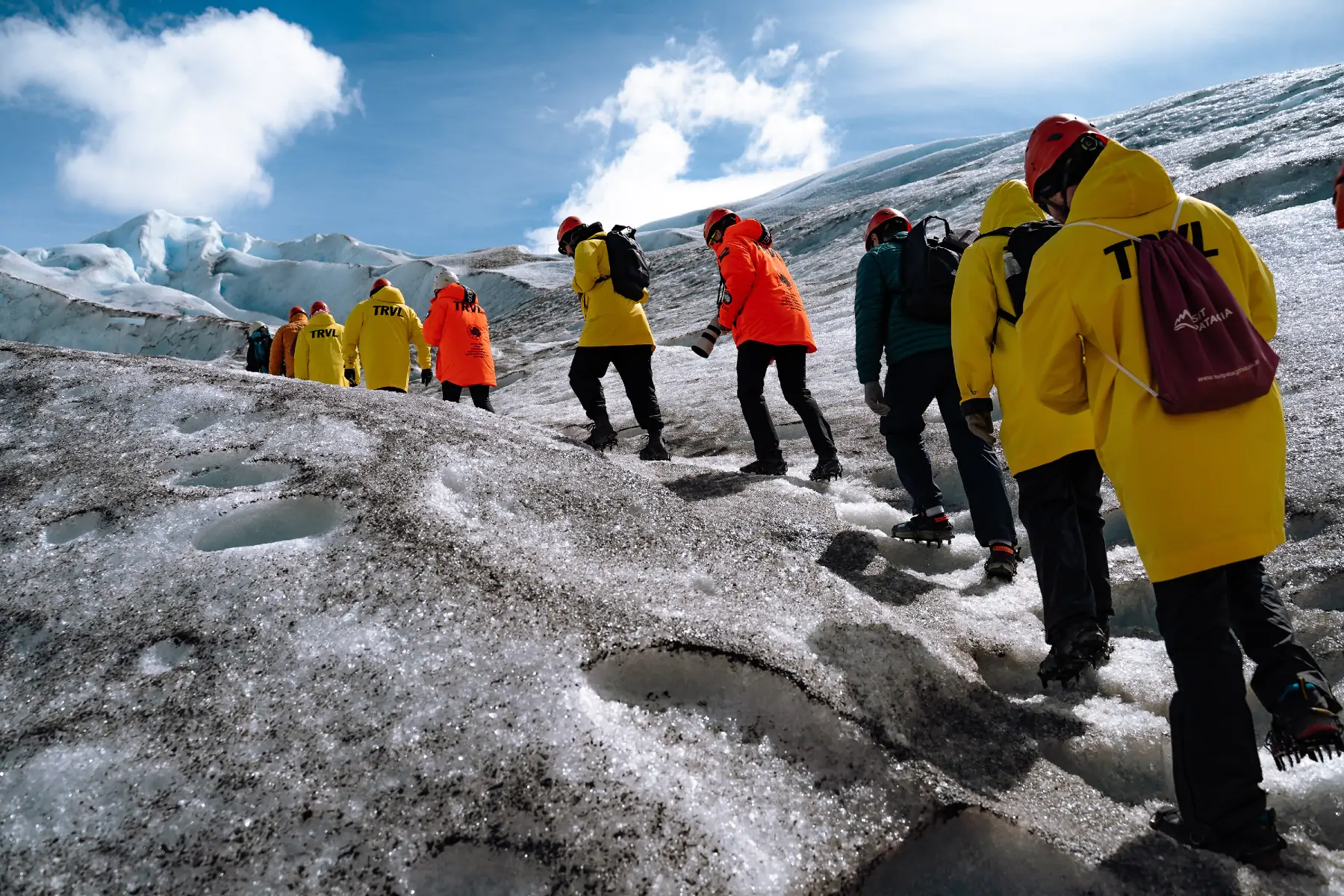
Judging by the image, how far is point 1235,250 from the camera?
2.04m

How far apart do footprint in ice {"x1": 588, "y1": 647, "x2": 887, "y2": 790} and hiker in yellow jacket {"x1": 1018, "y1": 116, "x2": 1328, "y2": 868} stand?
0.76 metres

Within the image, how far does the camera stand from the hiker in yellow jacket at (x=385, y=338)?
7.87m

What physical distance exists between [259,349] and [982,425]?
10.4 meters

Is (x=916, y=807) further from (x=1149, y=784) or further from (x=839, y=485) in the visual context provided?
(x=839, y=485)

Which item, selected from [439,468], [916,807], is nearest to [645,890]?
[916,807]

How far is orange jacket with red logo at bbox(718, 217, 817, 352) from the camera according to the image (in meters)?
5.00

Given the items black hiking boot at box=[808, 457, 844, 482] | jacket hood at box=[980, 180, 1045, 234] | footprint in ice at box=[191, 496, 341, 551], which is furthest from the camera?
black hiking boot at box=[808, 457, 844, 482]

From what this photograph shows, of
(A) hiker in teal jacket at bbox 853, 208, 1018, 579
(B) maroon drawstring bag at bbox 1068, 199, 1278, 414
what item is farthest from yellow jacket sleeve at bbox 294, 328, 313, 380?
(B) maroon drawstring bag at bbox 1068, 199, 1278, 414

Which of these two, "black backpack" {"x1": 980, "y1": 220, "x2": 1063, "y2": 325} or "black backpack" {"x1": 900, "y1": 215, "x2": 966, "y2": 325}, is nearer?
"black backpack" {"x1": 980, "y1": 220, "x2": 1063, "y2": 325}

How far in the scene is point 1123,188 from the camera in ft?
6.66

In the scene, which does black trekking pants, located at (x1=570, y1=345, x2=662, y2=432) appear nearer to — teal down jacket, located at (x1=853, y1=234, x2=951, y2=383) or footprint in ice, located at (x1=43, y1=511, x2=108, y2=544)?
teal down jacket, located at (x1=853, y1=234, x2=951, y2=383)

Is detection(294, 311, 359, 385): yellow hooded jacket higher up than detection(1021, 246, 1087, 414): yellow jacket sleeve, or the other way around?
detection(294, 311, 359, 385): yellow hooded jacket

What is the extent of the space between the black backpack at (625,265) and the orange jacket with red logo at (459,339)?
2248 millimetres

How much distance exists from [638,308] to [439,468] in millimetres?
2615
